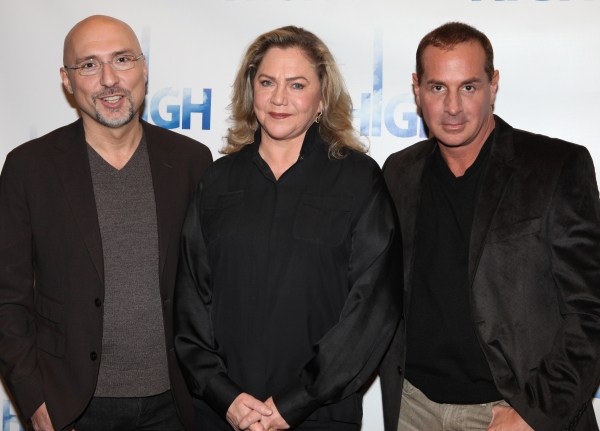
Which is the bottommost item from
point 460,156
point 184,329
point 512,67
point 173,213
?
point 184,329

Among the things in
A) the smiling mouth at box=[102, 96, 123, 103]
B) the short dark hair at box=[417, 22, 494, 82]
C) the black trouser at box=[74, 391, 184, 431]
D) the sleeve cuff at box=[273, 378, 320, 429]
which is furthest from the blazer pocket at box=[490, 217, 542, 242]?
the smiling mouth at box=[102, 96, 123, 103]

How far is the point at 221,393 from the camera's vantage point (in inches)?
86.9

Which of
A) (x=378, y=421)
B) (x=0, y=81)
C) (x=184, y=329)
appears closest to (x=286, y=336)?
(x=184, y=329)

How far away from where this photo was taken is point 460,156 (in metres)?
2.41

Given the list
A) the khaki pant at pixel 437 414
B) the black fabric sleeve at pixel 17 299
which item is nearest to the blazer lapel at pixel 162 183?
the black fabric sleeve at pixel 17 299

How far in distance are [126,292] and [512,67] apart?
1931mm

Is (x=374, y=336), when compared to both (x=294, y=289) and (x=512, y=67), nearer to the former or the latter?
(x=294, y=289)

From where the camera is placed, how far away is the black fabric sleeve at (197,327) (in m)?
2.23

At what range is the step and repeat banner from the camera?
2986mm

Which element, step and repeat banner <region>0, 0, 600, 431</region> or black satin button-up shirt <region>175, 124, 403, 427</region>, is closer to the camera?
black satin button-up shirt <region>175, 124, 403, 427</region>

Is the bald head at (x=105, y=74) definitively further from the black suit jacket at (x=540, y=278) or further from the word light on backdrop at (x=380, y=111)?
the black suit jacket at (x=540, y=278)

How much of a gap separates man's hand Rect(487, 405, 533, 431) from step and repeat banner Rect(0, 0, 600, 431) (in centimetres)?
106

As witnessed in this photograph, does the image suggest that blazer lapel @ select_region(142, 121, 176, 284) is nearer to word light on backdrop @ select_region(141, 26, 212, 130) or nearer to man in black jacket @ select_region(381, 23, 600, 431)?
word light on backdrop @ select_region(141, 26, 212, 130)

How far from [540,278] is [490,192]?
327 mm
